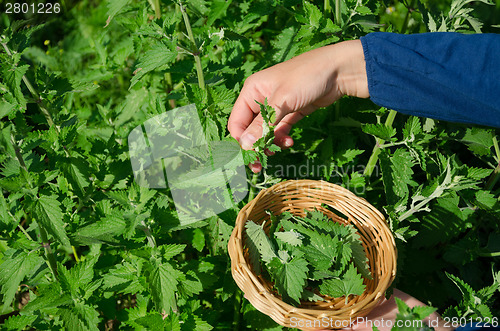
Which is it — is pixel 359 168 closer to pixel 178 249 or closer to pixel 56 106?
pixel 178 249

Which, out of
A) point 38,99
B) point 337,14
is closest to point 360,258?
point 337,14

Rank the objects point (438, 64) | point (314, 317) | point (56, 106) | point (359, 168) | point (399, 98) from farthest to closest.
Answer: point (359, 168), point (56, 106), point (399, 98), point (438, 64), point (314, 317)

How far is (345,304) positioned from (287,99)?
83cm

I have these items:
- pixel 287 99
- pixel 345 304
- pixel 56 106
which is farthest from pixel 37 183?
pixel 345 304

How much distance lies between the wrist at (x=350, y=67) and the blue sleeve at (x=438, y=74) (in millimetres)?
46

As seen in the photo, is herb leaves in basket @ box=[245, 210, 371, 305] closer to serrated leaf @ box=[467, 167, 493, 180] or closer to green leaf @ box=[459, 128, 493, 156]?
serrated leaf @ box=[467, 167, 493, 180]

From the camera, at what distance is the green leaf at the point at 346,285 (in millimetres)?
1537

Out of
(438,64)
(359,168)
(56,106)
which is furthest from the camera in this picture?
(359,168)

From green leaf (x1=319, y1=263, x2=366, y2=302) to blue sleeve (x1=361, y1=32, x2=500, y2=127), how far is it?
2.31 feet

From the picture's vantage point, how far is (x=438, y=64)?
150 cm

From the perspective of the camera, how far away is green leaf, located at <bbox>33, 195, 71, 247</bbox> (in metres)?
1.49

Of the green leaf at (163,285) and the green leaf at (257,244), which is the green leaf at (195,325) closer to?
the green leaf at (163,285)

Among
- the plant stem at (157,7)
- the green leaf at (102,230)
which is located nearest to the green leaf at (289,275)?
the green leaf at (102,230)

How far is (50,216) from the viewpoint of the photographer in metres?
1.52
